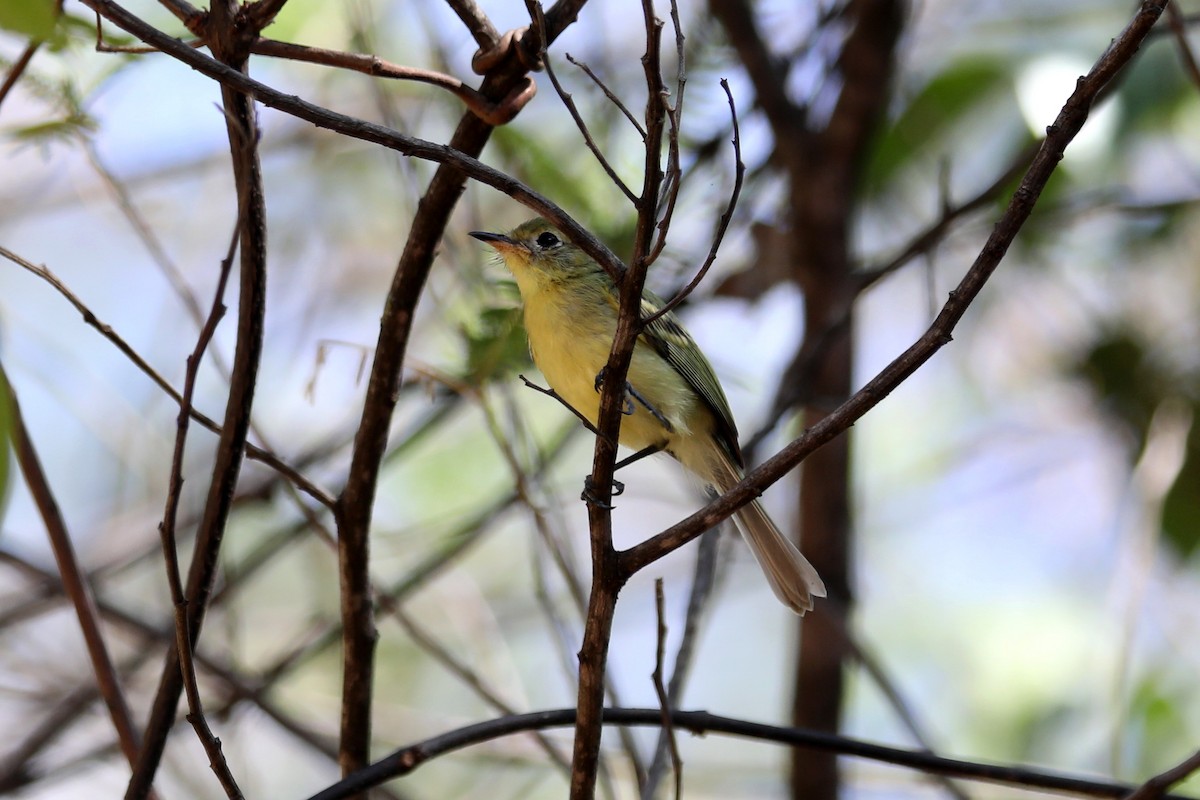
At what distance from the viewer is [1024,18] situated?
568 cm

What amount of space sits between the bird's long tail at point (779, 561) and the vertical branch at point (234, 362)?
1396 mm

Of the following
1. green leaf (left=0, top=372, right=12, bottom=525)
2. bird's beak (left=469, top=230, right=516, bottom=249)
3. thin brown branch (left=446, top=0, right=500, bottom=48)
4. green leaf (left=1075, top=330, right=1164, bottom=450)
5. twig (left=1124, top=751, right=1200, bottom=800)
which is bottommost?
twig (left=1124, top=751, right=1200, bottom=800)

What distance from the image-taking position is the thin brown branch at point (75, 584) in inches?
84.7

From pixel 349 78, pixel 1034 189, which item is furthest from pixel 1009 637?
pixel 1034 189

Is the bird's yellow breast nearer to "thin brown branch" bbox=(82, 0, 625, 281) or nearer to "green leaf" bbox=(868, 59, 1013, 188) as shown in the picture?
"thin brown branch" bbox=(82, 0, 625, 281)

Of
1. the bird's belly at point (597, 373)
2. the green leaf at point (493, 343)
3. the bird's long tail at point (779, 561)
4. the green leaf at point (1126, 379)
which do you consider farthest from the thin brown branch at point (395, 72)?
the green leaf at point (1126, 379)

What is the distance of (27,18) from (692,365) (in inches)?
88.6

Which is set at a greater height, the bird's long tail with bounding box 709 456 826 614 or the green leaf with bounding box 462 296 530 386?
the green leaf with bounding box 462 296 530 386

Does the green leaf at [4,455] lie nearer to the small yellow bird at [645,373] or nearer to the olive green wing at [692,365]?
the small yellow bird at [645,373]

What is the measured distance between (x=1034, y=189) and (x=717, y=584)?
2.73 meters

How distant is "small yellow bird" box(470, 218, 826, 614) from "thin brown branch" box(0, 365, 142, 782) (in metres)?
1.28

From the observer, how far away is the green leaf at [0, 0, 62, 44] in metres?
1.37

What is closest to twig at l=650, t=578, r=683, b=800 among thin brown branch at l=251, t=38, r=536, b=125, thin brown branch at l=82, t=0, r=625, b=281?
thin brown branch at l=82, t=0, r=625, b=281

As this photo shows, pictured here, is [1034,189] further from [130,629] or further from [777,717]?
[777,717]
